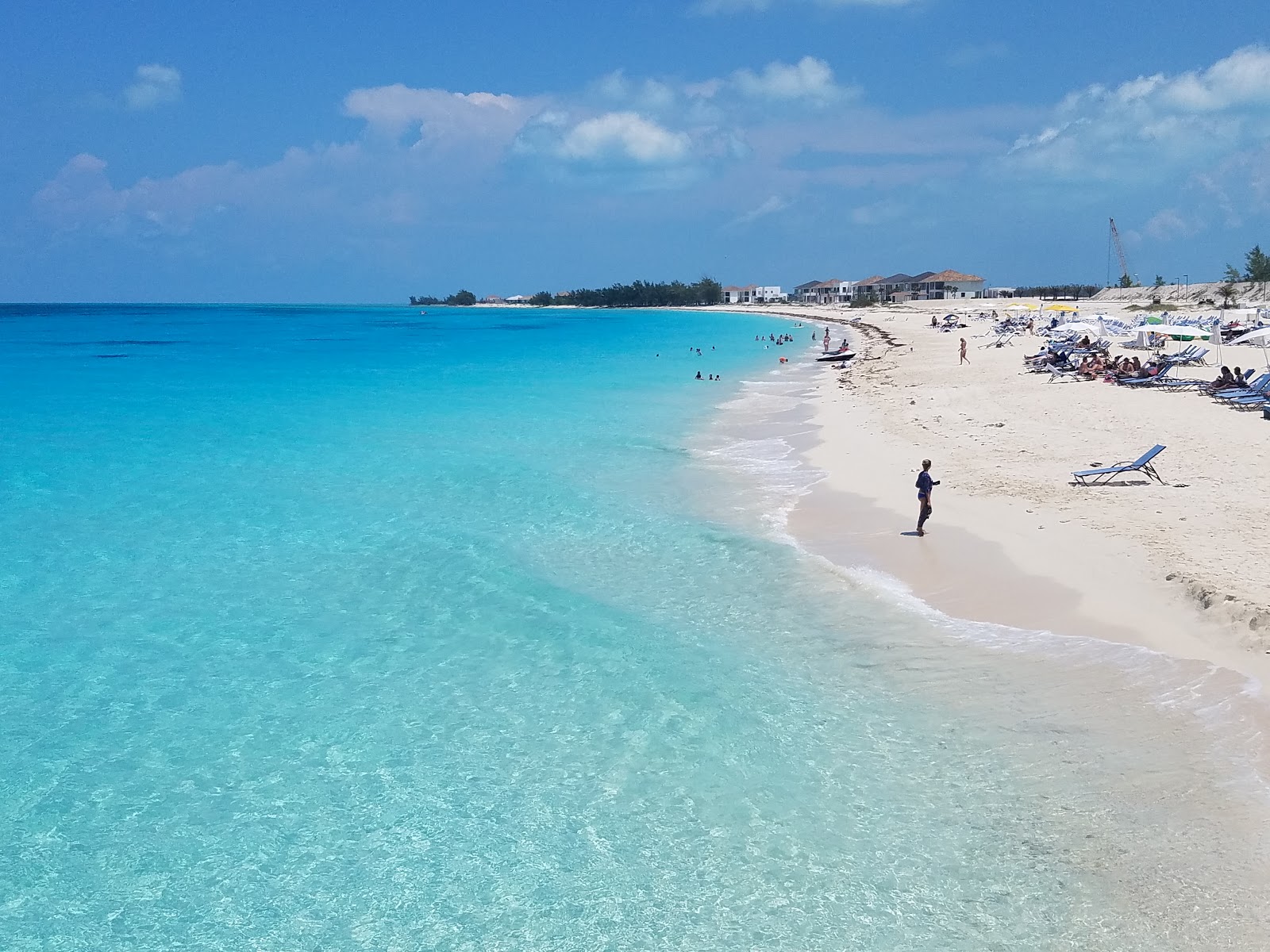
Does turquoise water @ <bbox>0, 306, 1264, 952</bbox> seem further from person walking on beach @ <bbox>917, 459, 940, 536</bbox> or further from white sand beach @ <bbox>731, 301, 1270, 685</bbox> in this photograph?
person walking on beach @ <bbox>917, 459, 940, 536</bbox>

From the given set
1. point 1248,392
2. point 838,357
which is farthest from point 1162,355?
point 838,357

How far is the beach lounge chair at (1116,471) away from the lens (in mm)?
15008

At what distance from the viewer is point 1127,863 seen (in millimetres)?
6398

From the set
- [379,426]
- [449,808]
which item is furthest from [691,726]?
[379,426]

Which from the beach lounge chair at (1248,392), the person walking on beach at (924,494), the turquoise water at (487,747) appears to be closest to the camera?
the turquoise water at (487,747)

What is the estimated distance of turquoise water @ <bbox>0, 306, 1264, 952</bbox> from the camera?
20.7 feet

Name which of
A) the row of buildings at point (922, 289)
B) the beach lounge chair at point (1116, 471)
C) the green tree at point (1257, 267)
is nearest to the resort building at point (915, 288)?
the row of buildings at point (922, 289)

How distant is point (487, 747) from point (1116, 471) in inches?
456

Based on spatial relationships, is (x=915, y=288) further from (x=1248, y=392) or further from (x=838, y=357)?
(x=1248, y=392)

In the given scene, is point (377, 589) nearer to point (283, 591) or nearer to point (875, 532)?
point (283, 591)

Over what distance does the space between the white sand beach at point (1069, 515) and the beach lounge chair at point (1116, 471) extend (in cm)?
24

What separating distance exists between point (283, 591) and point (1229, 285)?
7773 centimetres

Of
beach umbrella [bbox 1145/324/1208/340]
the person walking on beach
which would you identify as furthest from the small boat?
the person walking on beach

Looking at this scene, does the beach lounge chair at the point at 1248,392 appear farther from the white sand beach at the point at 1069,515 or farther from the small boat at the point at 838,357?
the small boat at the point at 838,357
